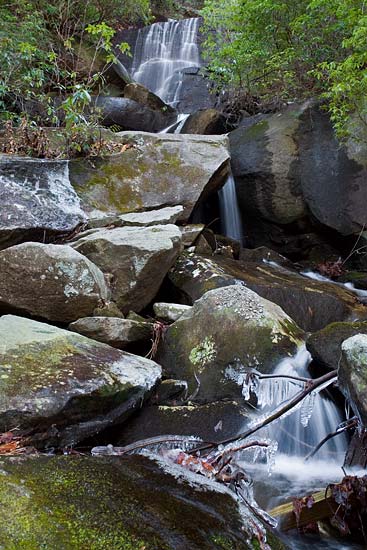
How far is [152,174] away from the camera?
7.72 m

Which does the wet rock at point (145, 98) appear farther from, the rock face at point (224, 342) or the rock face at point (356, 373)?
the rock face at point (356, 373)

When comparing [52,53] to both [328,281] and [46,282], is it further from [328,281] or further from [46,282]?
[328,281]

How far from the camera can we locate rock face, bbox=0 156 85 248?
A: 578 centimetres

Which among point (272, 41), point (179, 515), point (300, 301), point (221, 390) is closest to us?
point (179, 515)

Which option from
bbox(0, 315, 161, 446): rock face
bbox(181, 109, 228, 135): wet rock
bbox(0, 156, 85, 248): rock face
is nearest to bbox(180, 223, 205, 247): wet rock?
bbox(0, 156, 85, 248): rock face

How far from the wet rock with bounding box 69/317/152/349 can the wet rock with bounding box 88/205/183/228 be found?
7.53 ft

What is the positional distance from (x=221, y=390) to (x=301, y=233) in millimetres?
5464

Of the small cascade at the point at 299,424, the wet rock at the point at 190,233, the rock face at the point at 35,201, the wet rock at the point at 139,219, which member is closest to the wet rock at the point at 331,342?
the small cascade at the point at 299,424

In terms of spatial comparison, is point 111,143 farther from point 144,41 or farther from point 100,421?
point 144,41

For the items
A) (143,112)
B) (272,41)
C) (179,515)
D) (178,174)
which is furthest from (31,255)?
(143,112)

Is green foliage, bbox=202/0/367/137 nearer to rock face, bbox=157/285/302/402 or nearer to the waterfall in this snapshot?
the waterfall

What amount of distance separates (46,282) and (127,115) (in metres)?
8.06

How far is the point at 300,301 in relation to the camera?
19.8ft

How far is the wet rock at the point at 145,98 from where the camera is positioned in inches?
486
